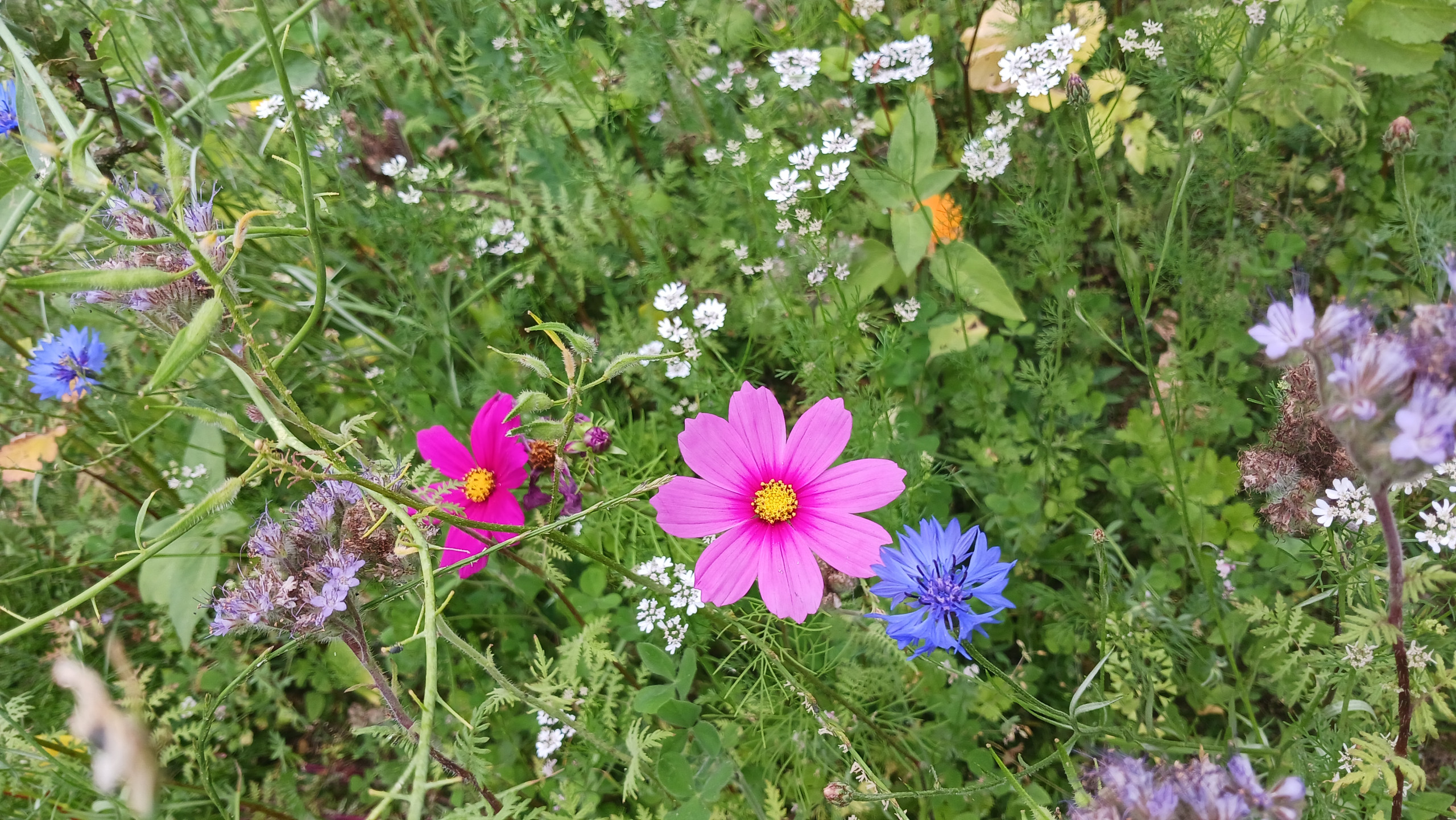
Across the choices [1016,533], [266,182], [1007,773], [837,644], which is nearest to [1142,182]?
[1016,533]

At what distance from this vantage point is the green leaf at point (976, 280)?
2049mm

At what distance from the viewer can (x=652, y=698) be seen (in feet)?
5.32

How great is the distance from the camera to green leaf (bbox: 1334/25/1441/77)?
206 centimetres

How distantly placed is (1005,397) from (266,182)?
2.11 m

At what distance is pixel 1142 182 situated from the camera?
243 cm

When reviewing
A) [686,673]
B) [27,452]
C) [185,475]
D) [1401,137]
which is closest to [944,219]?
[1401,137]

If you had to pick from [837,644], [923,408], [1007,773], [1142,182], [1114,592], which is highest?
[1142,182]

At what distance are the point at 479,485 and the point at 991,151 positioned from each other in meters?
1.37

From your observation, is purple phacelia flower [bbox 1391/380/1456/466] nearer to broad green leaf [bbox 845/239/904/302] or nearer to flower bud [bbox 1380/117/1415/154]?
flower bud [bbox 1380/117/1415/154]

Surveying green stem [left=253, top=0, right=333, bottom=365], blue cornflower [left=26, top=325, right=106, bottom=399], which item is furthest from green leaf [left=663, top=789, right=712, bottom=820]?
blue cornflower [left=26, top=325, right=106, bottom=399]

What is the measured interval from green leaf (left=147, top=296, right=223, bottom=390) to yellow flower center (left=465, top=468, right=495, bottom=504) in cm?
83

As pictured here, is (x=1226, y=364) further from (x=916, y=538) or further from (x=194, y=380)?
(x=194, y=380)

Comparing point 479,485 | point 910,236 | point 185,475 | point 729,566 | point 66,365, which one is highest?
point 910,236

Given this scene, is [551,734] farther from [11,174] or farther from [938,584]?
[11,174]
